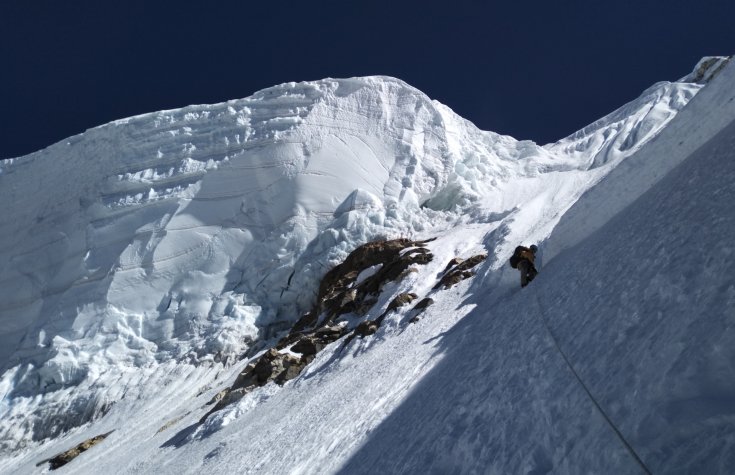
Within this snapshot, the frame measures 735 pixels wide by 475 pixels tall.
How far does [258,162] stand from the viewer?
123 feet

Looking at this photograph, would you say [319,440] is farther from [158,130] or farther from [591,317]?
[158,130]

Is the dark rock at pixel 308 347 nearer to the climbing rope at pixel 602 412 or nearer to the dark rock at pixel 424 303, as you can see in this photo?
the dark rock at pixel 424 303

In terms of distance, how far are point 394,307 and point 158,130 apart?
27463mm

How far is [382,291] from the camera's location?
22641 millimetres

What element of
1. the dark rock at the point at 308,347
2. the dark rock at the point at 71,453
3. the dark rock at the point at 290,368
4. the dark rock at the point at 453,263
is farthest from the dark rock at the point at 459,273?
the dark rock at the point at 71,453

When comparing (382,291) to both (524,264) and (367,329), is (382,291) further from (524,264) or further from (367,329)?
(524,264)

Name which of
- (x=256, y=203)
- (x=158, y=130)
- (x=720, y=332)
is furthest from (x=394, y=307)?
(x=158, y=130)

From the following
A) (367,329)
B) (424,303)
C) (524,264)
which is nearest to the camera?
(524,264)

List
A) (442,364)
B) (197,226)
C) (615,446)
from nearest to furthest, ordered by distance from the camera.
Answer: (615,446)
(442,364)
(197,226)

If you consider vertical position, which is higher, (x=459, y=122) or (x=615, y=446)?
(x=459, y=122)

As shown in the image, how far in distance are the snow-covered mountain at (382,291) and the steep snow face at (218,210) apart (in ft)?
0.46

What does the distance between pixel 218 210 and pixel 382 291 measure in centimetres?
1639

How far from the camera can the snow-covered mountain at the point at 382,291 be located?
5.23 m

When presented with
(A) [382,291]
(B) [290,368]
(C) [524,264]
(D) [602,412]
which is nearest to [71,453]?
(B) [290,368]
